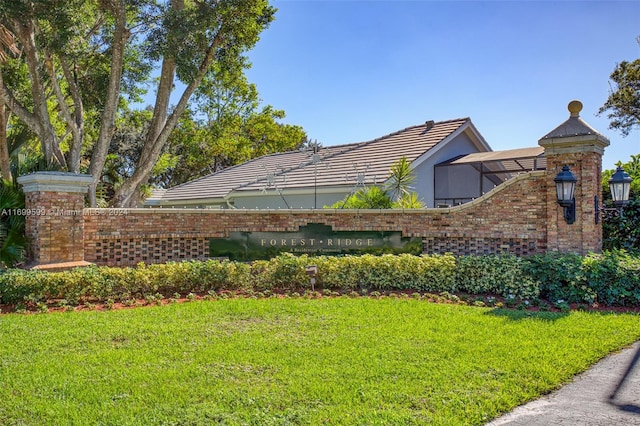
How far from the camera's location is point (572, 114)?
10.6 m

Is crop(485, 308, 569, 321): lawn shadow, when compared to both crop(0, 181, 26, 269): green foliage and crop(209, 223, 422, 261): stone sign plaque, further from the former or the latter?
crop(0, 181, 26, 269): green foliage

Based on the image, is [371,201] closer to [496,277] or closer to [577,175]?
[496,277]

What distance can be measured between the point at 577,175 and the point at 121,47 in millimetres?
11480

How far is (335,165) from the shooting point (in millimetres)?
19953

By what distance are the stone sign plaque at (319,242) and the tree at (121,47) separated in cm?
448

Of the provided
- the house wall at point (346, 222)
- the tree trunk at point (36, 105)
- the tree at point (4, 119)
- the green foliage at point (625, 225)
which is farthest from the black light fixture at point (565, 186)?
the tree at point (4, 119)

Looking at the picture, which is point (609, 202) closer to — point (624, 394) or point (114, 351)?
point (624, 394)

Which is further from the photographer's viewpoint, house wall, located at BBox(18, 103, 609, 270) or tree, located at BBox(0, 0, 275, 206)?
tree, located at BBox(0, 0, 275, 206)

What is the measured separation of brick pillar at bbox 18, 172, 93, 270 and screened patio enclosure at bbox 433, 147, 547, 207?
11955 millimetres

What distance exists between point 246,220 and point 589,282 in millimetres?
7268

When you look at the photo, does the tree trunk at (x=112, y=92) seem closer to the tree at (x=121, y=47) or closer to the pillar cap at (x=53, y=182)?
the tree at (x=121, y=47)

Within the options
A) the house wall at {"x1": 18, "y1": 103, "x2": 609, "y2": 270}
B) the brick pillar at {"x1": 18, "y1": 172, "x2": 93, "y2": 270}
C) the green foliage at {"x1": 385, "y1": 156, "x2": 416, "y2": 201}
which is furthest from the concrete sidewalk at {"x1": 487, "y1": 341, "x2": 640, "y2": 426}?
the green foliage at {"x1": 385, "y1": 156, "x2": 416, "y2": 201}

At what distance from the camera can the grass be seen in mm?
4316

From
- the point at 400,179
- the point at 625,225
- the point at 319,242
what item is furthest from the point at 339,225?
the point at 625,225
